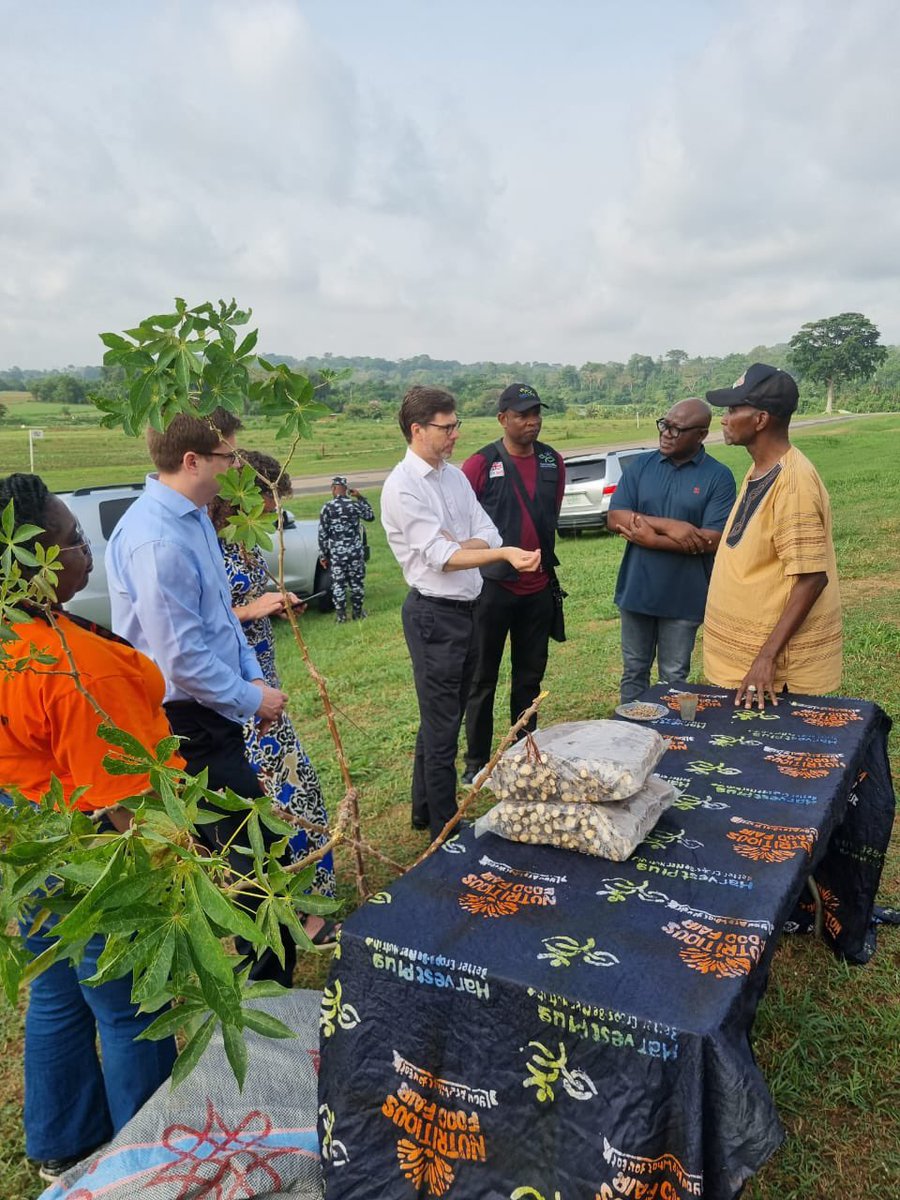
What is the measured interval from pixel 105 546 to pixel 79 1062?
6230 millimetres

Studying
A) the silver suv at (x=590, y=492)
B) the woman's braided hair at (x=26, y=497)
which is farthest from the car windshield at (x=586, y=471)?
the woman's braided hair at (x=26, y=497)

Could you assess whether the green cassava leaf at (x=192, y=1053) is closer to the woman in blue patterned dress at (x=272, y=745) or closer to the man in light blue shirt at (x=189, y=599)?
the man in light blue shirt at (x=189, y=599)

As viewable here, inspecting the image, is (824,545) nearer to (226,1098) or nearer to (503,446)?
(503,446)

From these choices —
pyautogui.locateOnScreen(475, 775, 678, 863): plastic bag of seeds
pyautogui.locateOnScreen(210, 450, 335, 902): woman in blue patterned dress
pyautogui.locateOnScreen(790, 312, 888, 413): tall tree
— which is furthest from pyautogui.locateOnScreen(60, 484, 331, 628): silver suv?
pyautogui.locateOnScreen(790, 312, 888, 413): tall tree

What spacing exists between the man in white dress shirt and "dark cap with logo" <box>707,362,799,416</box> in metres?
1.10

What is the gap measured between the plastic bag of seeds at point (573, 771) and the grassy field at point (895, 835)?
17.1 inches

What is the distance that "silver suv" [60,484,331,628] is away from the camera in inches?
308

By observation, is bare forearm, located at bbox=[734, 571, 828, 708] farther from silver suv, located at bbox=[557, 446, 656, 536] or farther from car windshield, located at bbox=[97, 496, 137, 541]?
silver suv, located at bbox=[557, 446, 656, 536]

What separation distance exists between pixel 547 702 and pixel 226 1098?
3.85 meters

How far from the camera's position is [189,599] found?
7.82 feet

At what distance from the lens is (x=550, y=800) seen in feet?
6.13

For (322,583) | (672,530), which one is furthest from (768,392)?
(322,583)

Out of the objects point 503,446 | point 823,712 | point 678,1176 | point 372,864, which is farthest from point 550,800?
point 503,446

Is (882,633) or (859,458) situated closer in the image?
(882,633)
